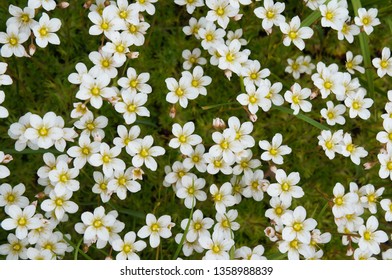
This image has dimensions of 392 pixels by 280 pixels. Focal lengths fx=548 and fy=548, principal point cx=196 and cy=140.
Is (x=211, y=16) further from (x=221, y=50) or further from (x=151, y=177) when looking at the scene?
(x=151, y=177)

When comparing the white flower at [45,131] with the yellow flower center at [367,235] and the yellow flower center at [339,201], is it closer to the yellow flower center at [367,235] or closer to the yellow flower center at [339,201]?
the yellow flower center at [339,201]

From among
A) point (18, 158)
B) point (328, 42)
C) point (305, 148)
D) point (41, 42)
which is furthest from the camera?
point (328, 42)

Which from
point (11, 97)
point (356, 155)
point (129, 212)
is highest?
point (11, 97)

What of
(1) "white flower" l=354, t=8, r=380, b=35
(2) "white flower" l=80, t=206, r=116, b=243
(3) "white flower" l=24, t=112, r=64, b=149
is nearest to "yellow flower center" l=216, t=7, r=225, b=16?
(1) "white flower" l=354, t=8, r=380, b=35

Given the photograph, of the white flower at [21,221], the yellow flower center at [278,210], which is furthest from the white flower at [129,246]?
the yellow flower center at [278,210]

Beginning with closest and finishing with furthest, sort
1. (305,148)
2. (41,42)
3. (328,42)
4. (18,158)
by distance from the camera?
1. (41,42)
2. (18,158)
3. (305,148)
4. (328,42)

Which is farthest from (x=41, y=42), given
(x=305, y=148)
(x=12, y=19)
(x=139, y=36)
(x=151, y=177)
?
(x=305, y=148)

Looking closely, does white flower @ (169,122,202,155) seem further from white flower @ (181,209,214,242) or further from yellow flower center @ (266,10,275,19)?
yellow flower center @ (266,10,275,19)
